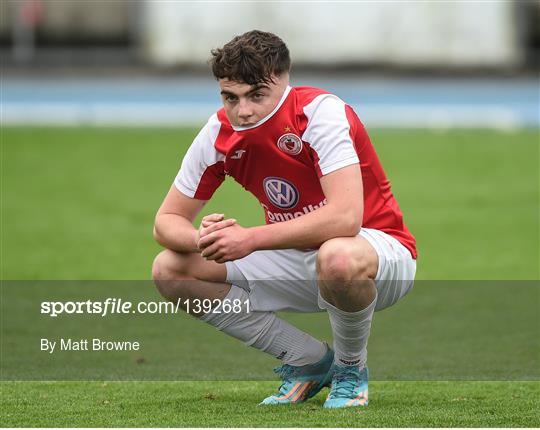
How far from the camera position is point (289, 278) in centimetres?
475

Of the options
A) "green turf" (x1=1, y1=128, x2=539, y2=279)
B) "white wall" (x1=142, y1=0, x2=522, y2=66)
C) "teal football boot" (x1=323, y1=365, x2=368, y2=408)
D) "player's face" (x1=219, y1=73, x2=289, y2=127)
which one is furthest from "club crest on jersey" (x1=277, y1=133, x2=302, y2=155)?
"white wall" (x1=142, y1=0, x2=522, y2=66)

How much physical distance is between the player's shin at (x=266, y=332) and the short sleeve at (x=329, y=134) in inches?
27.1

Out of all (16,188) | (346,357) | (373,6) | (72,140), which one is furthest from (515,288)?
(373,6)

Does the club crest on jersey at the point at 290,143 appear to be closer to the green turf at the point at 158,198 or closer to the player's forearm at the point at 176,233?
the player's forearm at the point at 176,233

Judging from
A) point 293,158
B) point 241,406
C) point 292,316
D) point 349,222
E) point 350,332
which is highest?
point 293,158

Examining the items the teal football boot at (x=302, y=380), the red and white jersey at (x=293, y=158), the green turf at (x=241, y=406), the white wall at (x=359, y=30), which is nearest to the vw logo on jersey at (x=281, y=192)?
the red and white jersey at (x=293, y=158)

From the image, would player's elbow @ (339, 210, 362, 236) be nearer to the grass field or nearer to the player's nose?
the player's nose

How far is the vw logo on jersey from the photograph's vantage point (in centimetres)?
464

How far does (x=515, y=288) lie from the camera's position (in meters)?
7.52

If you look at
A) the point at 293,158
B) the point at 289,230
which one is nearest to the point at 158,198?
the point at 293,158

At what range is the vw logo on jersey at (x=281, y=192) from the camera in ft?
15.2

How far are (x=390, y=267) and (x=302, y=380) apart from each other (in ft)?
2.01

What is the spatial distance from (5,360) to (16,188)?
622 centimetres

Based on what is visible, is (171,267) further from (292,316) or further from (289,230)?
(292,316)
